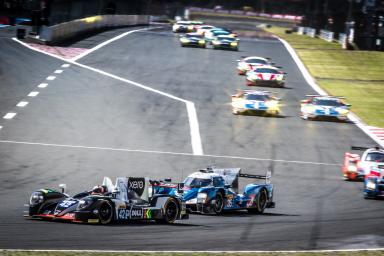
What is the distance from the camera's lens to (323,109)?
160ft

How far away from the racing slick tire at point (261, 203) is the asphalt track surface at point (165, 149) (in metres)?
0.37

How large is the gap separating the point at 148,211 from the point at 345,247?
4422 mm

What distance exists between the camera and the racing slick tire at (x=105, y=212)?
1995cm

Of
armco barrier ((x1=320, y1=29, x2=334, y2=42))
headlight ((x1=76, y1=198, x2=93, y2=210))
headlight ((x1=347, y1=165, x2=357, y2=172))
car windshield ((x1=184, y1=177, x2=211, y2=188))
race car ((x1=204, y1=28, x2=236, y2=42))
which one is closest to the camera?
headlight ((x1=76, y1=198, x2=93, y2=210))

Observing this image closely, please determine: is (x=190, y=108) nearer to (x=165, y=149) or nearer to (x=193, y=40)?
(x=165, y=149)

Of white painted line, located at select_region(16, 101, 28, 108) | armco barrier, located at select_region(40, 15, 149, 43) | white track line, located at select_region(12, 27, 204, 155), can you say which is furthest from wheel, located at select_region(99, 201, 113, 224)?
armco barrier, located at select_region(40, 15, 149, 43)

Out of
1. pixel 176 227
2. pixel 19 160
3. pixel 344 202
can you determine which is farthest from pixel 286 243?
pixel 19 160

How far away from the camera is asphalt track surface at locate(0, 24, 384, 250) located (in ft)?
63.7

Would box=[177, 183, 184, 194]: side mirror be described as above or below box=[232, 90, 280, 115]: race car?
above

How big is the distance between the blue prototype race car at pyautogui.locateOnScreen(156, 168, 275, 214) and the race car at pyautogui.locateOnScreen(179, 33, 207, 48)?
5525 cm

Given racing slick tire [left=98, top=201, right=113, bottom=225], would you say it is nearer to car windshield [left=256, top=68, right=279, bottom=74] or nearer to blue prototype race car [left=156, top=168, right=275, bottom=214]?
blue prototype race car [left=156, top=168, right=275, bottom=214]

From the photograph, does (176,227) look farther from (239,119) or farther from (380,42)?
(380,42)

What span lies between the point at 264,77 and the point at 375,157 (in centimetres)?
2715

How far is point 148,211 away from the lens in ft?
69.2
